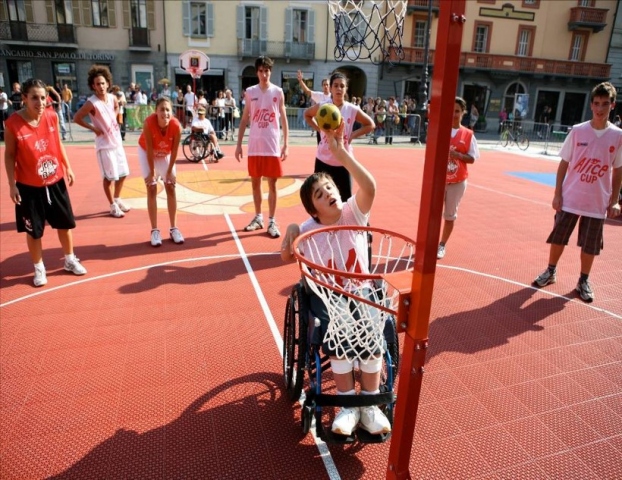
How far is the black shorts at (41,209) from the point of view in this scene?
15.6 ft

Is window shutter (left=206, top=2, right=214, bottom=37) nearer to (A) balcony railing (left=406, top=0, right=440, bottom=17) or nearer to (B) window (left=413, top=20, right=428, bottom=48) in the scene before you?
(A) balcony railing (left=406, top=0, right=440, bottom=17)

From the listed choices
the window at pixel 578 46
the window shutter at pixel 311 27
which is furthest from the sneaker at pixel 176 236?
the window at pixel 578 46

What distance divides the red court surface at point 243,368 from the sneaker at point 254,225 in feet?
0.82

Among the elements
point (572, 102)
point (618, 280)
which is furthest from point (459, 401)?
point (572, 102)

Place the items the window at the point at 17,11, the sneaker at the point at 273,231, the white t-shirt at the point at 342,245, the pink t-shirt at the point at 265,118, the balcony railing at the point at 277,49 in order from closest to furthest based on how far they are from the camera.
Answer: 1. the white t-shirt at the point at 342,245
2. the pink t-shirt at the point at 265,118
3. the sneaker at the point at 273,231
4. the window at the point at 17,11
5. the balcony railing at the point at 277,49

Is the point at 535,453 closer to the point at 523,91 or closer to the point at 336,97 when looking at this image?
the point at 336,97

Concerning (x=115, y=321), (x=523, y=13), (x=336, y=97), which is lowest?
(x=115, y=321)

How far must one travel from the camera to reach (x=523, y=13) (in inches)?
1277

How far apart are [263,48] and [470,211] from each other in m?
25.2

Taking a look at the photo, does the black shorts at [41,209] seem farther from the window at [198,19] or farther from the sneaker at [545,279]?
the window at [198,19]

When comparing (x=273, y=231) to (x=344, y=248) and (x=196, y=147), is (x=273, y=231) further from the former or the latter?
(x=196, y=147)

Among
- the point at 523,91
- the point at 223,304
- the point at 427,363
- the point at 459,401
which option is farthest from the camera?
the point at 523,91

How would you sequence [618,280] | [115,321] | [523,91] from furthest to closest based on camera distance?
1. [523,91]
2. [618,280]
3. [115,321]

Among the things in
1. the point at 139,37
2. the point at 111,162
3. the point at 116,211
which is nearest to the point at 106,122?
the point at 111,162
